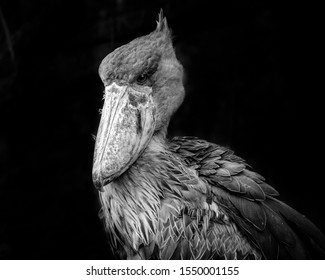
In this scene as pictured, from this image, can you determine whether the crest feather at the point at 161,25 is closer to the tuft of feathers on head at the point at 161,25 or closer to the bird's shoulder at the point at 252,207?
the tuft of feathers on head at the point at 161,25

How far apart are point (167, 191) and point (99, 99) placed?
160cm

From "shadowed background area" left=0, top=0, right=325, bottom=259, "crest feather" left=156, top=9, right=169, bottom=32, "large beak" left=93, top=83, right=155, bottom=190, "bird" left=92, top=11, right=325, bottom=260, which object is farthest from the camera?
"shadowed background area" left=0, top=0, right=325, bottom=259

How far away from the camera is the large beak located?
1931 mm

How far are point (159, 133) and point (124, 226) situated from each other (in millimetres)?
393

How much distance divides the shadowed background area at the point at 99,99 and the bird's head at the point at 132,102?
1.18 metres

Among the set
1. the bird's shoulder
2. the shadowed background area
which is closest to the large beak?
the bird's shoulder

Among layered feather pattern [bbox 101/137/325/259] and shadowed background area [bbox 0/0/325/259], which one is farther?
shadowed background area [bbox 0/0/325/259]

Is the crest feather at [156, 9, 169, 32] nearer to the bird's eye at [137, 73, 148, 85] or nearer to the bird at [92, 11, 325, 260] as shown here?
the bird at [92, 11, 325, 260]

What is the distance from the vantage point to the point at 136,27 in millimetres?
3266

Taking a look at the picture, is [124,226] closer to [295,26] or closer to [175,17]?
[175,17]

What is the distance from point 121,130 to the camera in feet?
6.51
